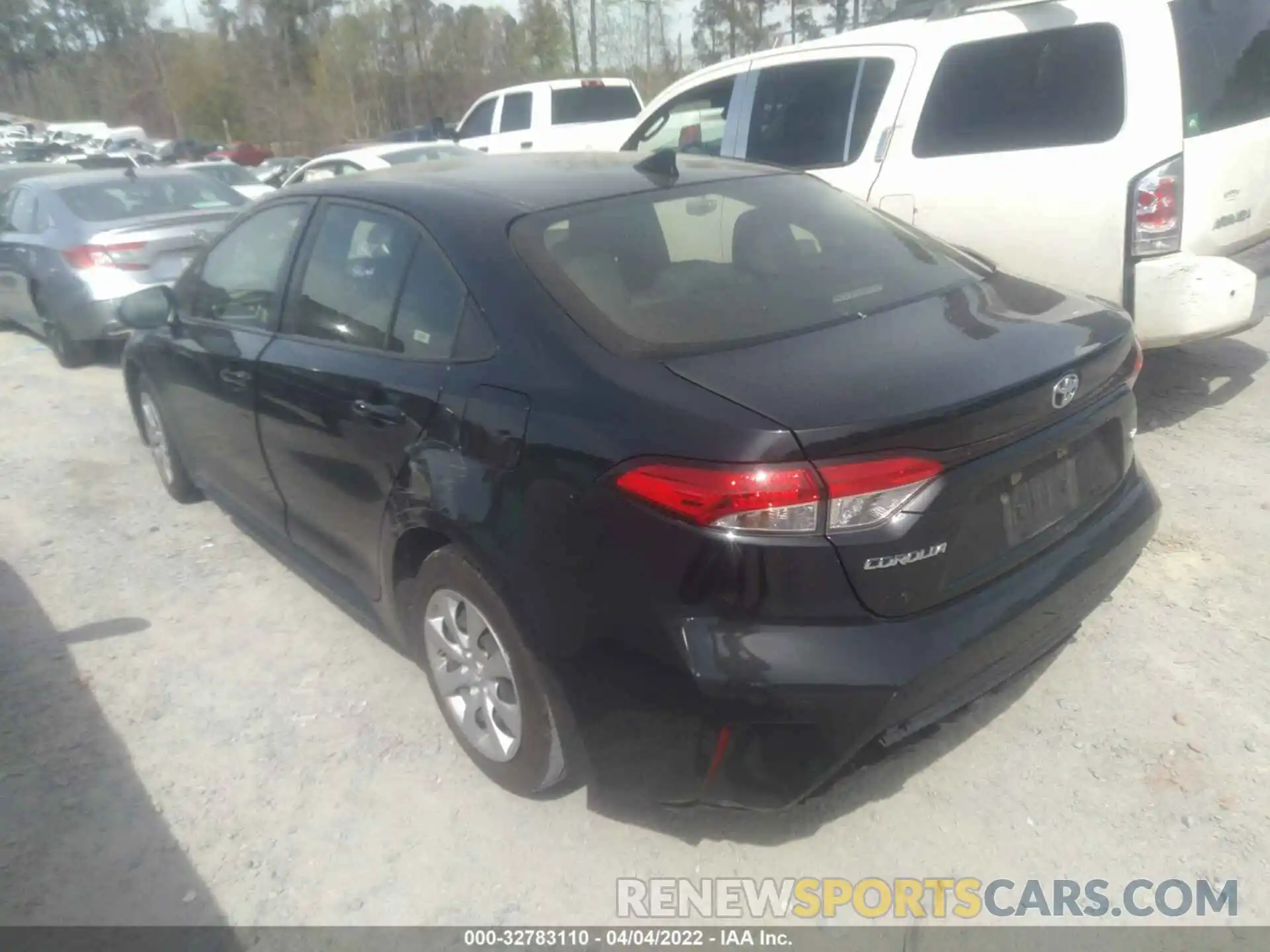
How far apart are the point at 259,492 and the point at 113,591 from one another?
1006mm

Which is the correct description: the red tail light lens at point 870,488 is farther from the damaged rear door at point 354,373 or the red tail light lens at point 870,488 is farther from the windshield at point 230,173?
the windshield at point 230,173

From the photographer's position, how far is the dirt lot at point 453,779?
2688 millimetres

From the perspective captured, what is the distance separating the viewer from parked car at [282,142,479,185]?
11.5 meters

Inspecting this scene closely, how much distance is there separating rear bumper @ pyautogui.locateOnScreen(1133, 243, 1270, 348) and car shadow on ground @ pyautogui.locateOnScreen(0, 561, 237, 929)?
13.6 feet

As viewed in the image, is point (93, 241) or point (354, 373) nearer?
point (354, 373)

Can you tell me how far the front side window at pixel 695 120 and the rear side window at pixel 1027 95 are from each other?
5.29 ft

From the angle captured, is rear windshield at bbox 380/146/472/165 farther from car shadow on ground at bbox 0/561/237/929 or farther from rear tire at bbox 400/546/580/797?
rear tire at bbox 400/546/580/797

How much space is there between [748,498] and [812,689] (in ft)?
1.40

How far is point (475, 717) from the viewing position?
3012 mm

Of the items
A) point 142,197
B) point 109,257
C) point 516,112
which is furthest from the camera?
point 516,112

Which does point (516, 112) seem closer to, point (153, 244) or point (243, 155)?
point (153, 244)

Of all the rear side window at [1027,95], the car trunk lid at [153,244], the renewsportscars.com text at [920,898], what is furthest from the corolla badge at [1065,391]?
the car trunk lid at [153,244]

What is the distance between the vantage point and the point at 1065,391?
254 cm

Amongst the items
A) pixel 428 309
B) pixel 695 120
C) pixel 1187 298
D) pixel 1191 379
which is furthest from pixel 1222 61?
pixel 428 309
